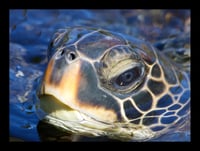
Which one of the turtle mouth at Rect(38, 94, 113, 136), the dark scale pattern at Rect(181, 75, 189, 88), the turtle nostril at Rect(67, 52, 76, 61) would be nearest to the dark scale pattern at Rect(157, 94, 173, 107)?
the dark scale pattern at Rect(181, 75, 189, 88)

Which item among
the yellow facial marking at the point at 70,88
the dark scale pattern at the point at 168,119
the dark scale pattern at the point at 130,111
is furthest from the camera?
the dark scale pattern at the point at 168,119

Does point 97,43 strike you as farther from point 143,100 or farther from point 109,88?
point 143,100

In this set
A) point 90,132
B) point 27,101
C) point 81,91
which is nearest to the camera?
point 81,91

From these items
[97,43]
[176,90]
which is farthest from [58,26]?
[176,90]

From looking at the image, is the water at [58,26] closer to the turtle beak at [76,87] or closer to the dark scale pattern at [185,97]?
the dark scale pattern at [185,97]

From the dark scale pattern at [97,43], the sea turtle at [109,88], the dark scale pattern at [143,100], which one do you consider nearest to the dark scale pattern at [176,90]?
the sea turtle at [109,88]
